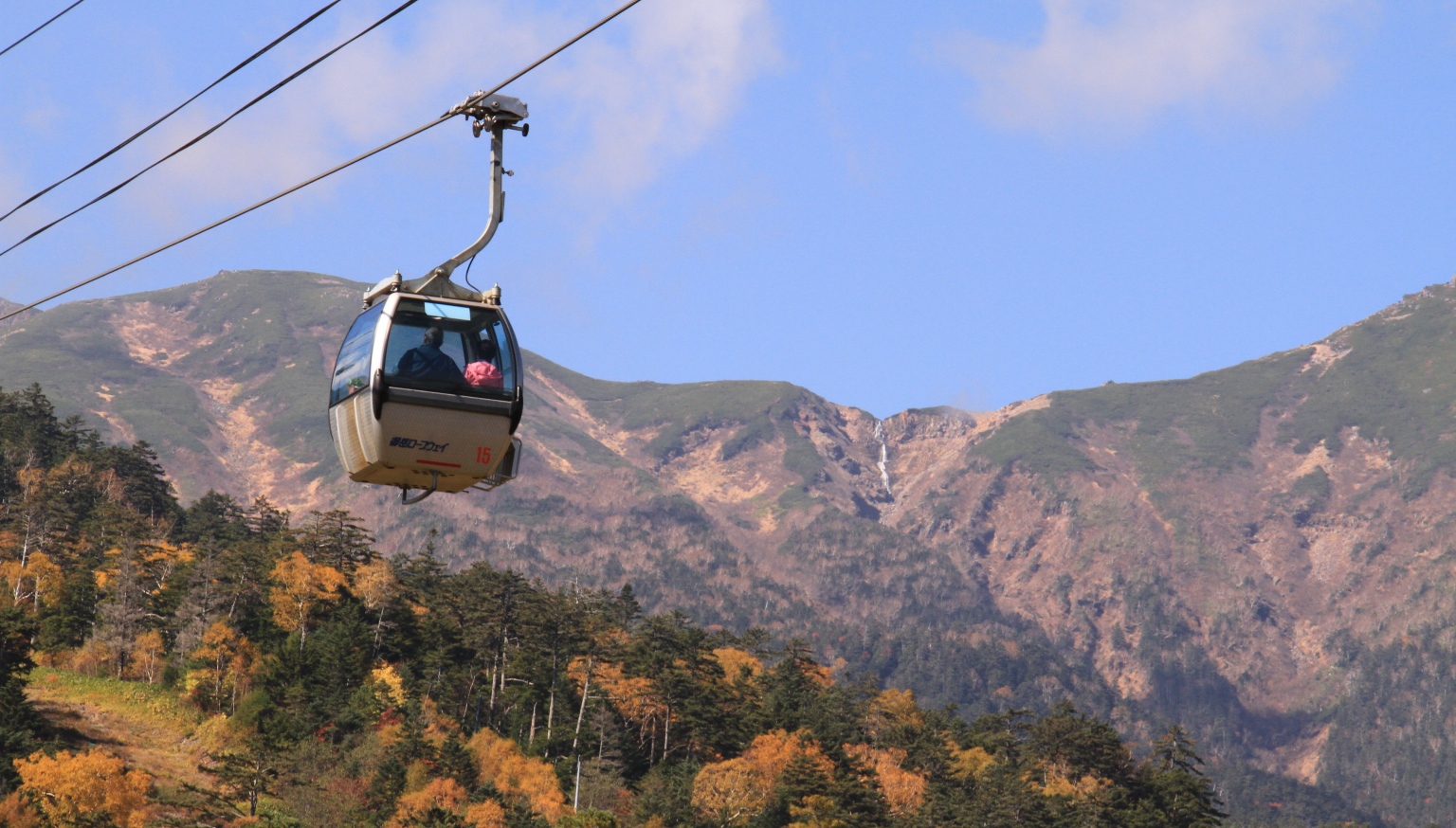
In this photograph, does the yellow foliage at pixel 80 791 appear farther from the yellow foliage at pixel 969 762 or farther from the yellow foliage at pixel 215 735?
the yellow foliage at pixel 969 762

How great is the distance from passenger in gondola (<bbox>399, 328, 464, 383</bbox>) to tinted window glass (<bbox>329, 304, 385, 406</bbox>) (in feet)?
1.80

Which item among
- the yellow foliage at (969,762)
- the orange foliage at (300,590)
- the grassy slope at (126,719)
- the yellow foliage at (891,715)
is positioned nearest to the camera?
the grassy slope at (126,719)

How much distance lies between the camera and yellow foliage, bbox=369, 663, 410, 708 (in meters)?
125

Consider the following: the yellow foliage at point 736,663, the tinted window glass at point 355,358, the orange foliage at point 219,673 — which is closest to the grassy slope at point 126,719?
the orange foliage at point 219,673

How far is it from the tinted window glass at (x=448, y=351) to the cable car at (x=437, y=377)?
0.01 m

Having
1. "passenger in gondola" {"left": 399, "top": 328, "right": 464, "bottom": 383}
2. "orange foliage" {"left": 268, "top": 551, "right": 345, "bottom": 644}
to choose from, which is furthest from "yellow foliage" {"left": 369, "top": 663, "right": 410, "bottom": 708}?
"passenger in gondola" {"left": 399, "top": 328, "right": 464, "bottom": 383}

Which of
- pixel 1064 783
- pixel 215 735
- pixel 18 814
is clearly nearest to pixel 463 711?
pixel 215 735

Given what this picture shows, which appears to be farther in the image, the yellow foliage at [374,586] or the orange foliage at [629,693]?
the yellow foliage at [374,586]

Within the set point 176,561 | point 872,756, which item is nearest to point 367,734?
→ point 176,561

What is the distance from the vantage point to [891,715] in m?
153

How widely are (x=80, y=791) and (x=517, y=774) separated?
3613 cm

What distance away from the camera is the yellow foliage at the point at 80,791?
8919 centimetres

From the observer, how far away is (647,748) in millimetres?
133500

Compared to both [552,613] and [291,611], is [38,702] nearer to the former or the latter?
[291,611]
